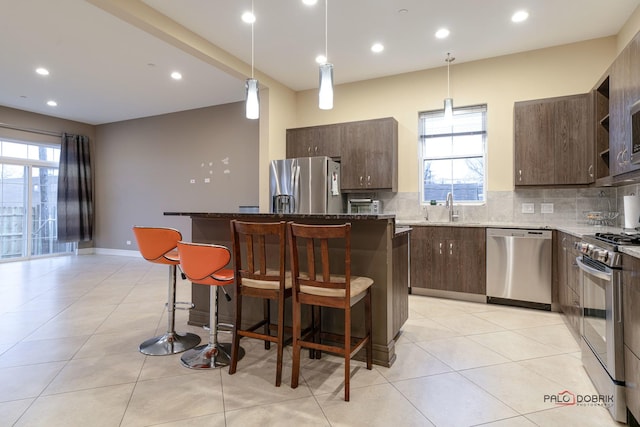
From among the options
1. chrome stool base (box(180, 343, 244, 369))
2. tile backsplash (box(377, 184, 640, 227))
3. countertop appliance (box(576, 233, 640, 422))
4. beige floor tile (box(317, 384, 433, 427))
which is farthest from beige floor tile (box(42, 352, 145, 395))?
tile backsplash (box(377, 184, 640, 227))

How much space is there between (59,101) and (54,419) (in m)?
6.82

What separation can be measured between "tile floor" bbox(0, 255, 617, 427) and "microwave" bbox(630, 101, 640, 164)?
161 cm

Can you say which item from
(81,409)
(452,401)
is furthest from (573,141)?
(81,409)

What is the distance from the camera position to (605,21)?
12.4ft

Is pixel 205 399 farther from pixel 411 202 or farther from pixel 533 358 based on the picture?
pixel 411 202

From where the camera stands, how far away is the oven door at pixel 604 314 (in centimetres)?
187

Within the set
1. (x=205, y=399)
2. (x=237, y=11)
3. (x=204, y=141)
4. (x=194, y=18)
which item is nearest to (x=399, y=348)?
(x=205, y=399)

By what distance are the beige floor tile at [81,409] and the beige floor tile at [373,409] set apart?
1175mm

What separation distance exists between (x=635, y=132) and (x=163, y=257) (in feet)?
12.8

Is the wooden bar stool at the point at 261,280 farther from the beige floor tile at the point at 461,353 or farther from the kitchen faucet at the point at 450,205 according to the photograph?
the kitchen faucet at the point at 450,205

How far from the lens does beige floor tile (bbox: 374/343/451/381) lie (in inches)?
94.4

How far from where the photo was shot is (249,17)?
3.77 meters

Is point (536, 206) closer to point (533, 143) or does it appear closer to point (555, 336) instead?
point (533, 143)

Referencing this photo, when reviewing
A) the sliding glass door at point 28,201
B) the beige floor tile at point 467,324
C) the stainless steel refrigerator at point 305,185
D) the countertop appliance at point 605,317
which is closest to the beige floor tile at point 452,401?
the countertop appliance at point 605,317
